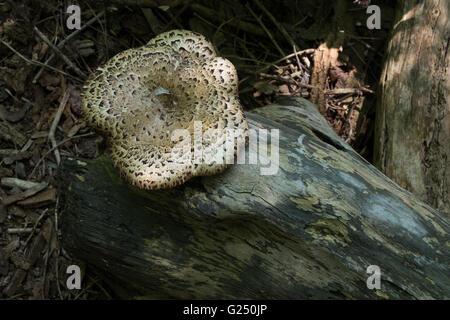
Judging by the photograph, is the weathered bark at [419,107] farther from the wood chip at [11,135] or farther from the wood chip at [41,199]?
the wood chip at [11,135]

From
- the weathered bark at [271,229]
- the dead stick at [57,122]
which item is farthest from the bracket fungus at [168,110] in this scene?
the dead stick at [57,122]

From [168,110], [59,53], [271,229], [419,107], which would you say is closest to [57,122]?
[59,53]

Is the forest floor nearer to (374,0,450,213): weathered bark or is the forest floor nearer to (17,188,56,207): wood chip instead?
(17,188,56,207): wood chip

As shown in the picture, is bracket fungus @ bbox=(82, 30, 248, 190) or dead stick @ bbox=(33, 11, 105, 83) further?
dead stick @ bbox=(33, 11, 105, 83)

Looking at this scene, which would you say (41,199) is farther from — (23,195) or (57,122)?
(57,122)

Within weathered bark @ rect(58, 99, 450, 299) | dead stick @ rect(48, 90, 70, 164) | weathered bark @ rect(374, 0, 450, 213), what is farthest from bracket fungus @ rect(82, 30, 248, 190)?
weathered bark @ rect(374, 0, 450, 213)

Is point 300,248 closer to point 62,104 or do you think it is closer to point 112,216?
point 112,216
